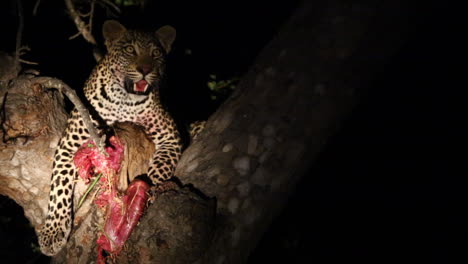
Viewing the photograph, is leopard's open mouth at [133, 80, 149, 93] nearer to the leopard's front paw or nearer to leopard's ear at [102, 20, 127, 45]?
leopard's ear at [102, 20, 127, 45]

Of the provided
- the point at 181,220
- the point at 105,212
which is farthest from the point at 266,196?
the point at 105,212

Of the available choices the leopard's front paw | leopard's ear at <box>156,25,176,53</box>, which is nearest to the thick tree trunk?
the leopard's front paw

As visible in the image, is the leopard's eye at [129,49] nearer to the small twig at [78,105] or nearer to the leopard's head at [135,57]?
the leopard's head at [135,57]

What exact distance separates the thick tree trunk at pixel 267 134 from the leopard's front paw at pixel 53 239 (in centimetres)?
74

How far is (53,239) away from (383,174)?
4.25 m

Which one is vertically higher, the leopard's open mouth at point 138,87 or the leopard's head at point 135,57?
the leopard's head at point 135,57

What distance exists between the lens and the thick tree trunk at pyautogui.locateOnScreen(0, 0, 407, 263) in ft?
6.62

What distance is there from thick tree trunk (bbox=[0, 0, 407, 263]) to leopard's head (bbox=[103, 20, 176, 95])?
162 cm

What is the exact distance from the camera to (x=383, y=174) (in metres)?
5.70

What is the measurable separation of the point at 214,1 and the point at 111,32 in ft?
11.8

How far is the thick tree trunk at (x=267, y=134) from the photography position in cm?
202

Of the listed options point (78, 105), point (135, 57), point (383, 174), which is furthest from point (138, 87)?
point (383, 174)

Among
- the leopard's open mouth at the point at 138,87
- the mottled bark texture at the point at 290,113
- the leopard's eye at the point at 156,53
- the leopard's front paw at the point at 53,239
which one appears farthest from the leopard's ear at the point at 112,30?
the mottled bark texture at the point at 290,113

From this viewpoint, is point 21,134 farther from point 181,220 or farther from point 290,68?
point 290,68
